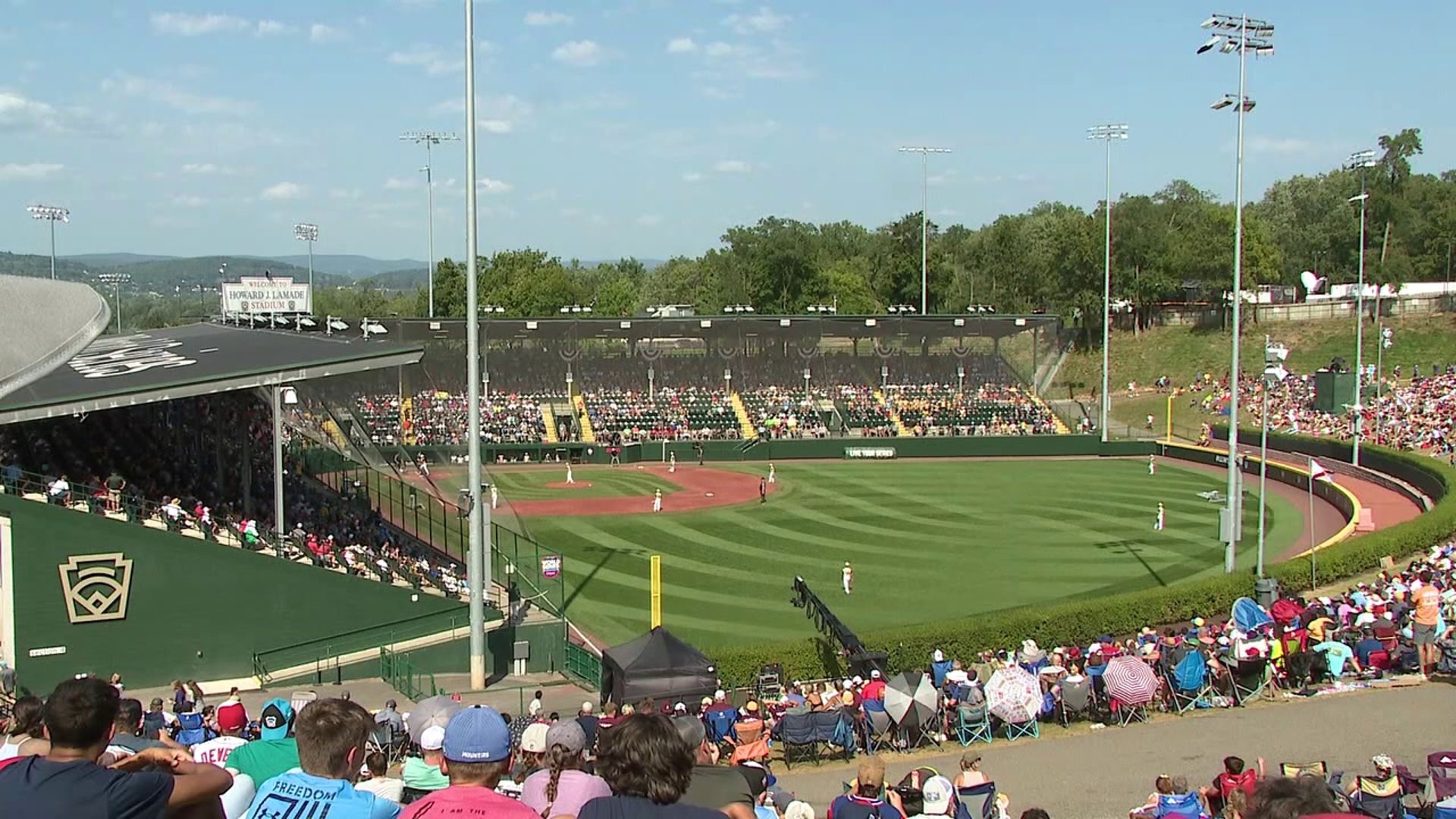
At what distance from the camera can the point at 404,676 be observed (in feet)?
73.2

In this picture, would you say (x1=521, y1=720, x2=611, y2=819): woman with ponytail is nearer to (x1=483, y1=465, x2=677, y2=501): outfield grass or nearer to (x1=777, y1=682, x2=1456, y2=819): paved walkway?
(x1=777, y1=682, x2=1456, y2=819): paved walkway

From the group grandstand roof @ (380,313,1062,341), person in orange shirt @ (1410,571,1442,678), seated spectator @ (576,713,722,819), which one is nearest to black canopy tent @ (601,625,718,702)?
person in orange shirt @ (1410,571,1442,678)

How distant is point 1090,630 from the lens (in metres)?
22.8

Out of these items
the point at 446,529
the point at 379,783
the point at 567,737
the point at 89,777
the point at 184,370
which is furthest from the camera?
the point at 446,529

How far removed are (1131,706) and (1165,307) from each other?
75833 mm

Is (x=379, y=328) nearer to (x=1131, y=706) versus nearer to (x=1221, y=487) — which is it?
(x=1221, y=487)

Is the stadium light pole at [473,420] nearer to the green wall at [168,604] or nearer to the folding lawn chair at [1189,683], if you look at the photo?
the green wall at [168,604]

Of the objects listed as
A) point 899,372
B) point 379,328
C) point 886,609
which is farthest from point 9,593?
point 899,372

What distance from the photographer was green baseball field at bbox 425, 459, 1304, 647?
29.0 m

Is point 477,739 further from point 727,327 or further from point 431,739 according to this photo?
point 727,327

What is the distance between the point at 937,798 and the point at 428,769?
4.30 meters

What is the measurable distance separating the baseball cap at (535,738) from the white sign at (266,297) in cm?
5416

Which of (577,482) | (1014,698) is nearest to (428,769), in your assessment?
(1014,698)

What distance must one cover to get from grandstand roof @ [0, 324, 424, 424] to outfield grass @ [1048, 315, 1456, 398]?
5639 centimetres
